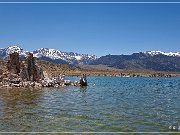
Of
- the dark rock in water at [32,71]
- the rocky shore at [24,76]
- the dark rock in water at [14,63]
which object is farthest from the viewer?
the dark rock in water at [14,63]

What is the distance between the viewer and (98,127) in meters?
24.1

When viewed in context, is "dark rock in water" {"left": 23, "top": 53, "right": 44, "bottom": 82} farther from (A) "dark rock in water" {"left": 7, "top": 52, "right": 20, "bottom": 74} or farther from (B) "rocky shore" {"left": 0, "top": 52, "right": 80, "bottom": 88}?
(A) "dark rock in water" {"left": 7, "top": 52, "right": 20, "bottom": 74}

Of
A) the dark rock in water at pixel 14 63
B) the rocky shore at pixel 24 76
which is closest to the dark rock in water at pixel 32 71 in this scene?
the rocky shore at pixel 24 76

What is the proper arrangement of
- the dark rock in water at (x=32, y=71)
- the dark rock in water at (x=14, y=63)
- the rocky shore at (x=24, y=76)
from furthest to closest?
the dark rock in water at (x=14, y=63) < the dark rock in water at (x=32, y=71) < the rocky shore at (x=24, y=76)

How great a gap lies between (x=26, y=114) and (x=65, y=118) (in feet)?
13.9

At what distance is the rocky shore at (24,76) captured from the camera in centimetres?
7350

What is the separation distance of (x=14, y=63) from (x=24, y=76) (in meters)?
5.88

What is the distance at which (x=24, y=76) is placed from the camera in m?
77.8

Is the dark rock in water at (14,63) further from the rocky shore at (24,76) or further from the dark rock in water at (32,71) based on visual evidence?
the dark rock in water at (32,71)

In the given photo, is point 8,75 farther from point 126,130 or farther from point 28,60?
point 126,130

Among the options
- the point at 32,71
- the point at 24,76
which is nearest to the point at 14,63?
the point at 32,71

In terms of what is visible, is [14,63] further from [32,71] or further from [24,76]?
[24,76]

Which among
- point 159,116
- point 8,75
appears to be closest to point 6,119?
point 159,116

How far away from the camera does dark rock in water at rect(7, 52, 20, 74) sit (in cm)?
8069
